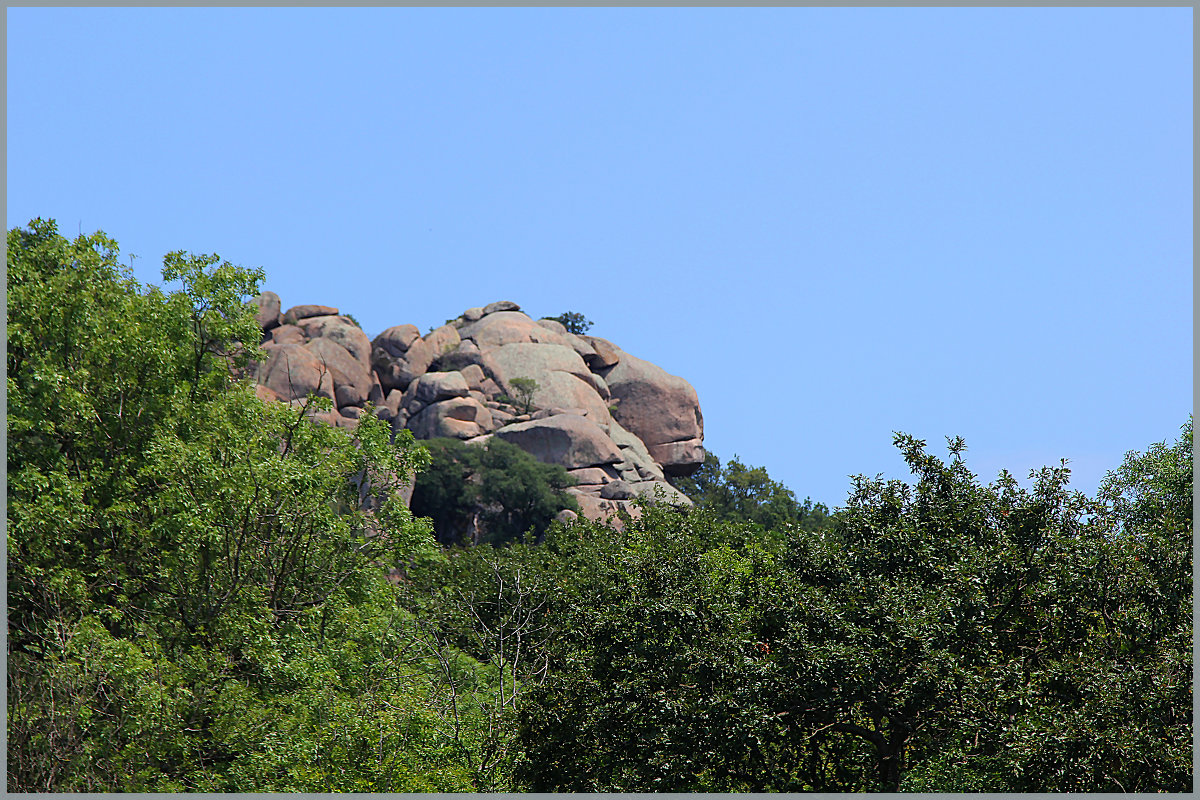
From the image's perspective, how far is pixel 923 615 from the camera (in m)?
12.1

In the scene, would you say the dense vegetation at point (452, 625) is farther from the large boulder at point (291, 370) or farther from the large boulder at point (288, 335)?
the large boulder at point (288, 335)

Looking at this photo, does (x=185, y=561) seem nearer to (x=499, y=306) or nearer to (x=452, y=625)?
(x=452, y=625)

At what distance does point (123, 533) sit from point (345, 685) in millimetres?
4552

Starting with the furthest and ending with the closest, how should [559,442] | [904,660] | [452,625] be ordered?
[559,442] → [452,625] → [904,660]

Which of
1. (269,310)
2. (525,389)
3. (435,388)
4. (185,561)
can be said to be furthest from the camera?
(525,389)

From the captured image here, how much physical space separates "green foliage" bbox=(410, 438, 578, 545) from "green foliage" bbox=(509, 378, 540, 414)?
4472 mm

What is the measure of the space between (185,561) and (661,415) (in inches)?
1950

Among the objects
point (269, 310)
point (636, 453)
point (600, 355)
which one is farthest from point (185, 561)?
point (600, 355)

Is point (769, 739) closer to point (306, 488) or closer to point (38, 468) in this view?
point (306, 488)

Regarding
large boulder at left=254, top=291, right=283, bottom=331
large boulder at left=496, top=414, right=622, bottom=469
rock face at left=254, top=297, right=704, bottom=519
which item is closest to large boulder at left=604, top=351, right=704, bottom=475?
rock face at left=254, top=297, right=704, bottom=519

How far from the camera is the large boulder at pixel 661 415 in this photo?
2613 inches

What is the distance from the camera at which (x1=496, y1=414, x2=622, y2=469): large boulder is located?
193ft

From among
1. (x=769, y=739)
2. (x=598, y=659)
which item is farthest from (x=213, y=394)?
(x=769, y=739)

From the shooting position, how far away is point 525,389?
61.8 m
